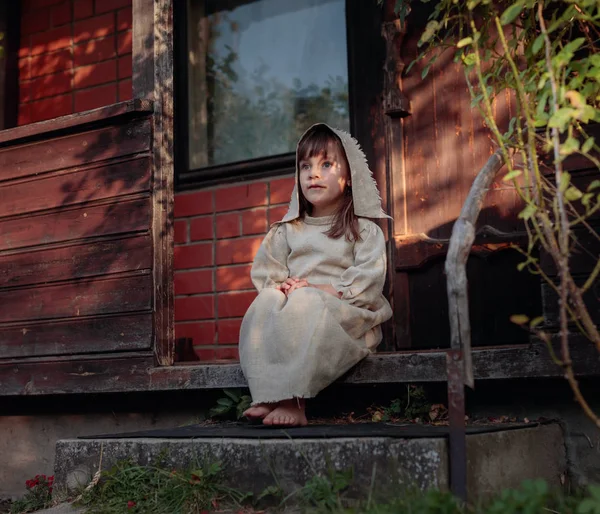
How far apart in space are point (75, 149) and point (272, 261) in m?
1.50

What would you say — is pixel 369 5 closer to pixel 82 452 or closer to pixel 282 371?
pixel 282 371

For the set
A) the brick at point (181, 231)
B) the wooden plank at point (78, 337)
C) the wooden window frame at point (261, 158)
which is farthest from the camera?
the brick at point (181, 231)

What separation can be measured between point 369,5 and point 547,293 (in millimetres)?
2176

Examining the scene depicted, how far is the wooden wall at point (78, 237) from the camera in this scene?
182 inches

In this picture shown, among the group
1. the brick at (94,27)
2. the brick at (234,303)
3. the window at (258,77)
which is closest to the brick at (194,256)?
the brick at (234,303)

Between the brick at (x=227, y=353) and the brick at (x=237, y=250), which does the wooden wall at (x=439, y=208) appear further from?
the brick at (x=227, y=353)

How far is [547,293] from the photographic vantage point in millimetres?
3604

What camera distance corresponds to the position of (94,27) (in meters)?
6.16

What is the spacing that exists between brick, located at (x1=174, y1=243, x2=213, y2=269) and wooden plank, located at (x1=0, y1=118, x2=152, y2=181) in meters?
1.03

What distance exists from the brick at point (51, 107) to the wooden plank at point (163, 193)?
1787 millimetres

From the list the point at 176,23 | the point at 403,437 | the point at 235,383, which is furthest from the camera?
the point at 176,23

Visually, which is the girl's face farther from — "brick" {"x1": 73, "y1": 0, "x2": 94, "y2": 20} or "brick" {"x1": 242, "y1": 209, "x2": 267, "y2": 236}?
"brick" {"x1": 73, "y1": 0, "x2": 94, "y2": 20}

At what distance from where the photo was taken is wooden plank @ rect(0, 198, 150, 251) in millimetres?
4637

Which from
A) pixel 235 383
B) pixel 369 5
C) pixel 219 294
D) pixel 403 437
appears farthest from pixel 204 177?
pixel 403 437
